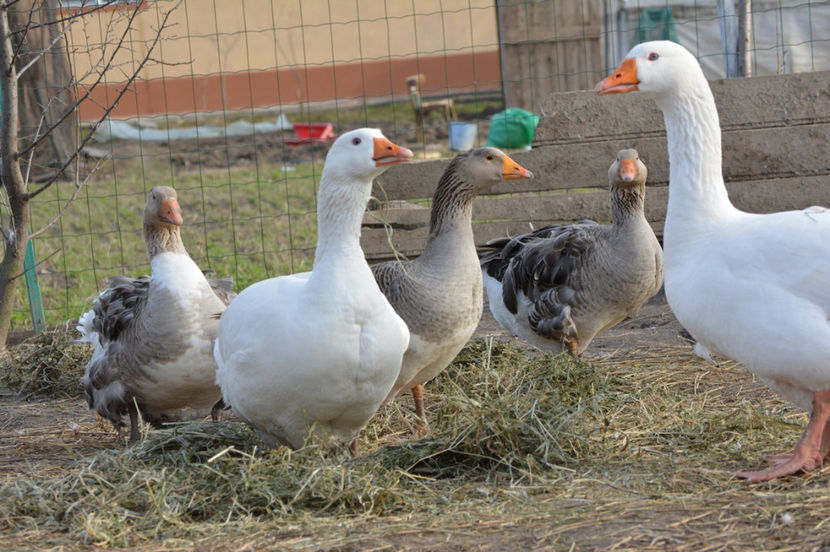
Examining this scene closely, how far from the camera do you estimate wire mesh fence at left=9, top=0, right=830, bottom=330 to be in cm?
971

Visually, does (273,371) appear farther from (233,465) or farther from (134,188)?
(134,188)

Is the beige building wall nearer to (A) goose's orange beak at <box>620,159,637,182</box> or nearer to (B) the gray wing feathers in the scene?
(B) the gray wing feathers

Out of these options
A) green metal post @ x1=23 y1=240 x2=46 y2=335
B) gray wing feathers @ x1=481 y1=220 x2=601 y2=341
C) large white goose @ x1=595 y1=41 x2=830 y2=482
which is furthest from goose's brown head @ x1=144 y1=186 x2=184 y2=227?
green metal post @ x1=23 y1=240 x2=46 y2=335

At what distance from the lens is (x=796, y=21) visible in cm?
1680

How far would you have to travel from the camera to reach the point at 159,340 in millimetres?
4988

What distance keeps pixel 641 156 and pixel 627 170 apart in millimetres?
2035

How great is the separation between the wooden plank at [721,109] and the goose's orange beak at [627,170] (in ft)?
5.97

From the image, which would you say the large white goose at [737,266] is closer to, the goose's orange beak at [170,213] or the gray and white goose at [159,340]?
the gray and white goose at [159,340]

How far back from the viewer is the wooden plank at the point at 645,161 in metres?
7.71

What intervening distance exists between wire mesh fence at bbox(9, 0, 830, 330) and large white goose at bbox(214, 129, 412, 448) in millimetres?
4542

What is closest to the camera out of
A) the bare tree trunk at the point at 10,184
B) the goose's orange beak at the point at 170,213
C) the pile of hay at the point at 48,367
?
the goose's orange beak at the point at 170,213

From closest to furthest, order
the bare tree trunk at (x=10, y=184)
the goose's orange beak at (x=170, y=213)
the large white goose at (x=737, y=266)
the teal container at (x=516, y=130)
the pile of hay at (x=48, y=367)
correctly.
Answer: the large white goose at (x=737, y=266) < the goose's orange beak at (x=170, y=213) < the bare tree trunk at (x=10, y=184) < the pile of hay at (x=48, y=367) < the teal container at (x=516, y=130)

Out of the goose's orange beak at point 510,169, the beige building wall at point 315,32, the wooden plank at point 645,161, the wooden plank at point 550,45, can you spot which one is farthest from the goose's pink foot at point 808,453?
the beige building wall at point 315,32

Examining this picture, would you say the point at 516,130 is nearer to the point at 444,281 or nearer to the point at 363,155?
the point at 444,281
